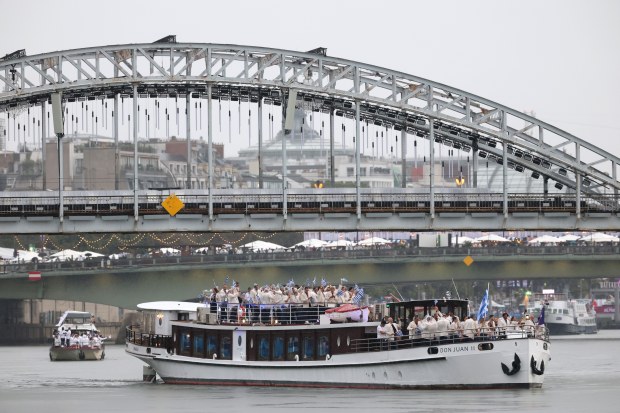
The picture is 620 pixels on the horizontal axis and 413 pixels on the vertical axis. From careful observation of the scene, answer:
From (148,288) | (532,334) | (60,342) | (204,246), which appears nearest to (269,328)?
(532,334)

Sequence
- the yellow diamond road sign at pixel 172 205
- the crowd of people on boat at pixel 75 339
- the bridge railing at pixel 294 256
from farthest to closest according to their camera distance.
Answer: the bridge railing at pixel 294 256 → the crowd of people on boat at pixel 75 339 → the yellow diamond road sign at pixel 172 205

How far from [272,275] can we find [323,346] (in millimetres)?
61239

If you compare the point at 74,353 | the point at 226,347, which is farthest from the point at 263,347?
the point at 74,353

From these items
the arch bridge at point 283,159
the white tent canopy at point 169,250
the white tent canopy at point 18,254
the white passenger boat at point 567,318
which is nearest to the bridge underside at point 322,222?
the arch bridge at point 283,159

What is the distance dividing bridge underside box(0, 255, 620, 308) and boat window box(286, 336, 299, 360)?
56.0 meters

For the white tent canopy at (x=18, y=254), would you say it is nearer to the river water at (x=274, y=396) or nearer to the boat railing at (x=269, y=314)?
the river water at (x=274, y=396)

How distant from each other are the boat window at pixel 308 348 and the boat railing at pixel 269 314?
34.3 inches

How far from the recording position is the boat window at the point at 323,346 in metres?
79.0

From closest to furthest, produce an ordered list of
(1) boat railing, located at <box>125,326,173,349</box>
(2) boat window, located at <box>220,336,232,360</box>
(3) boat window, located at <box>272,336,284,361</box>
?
(3) boat window, located at <box>272,336,284,361</box>
(2) boat window, located at <box>220,336,232,360</box>
(1) boat railing, located at <box>125,326,173,349</box>

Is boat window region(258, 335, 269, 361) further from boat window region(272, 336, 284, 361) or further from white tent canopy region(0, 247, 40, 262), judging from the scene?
white tent canopy region(0, 247, 40, 262)

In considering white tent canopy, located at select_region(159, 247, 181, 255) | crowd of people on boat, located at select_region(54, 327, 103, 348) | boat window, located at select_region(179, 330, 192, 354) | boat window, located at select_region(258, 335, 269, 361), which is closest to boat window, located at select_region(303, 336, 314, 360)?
boat window, located at select_region(258, 335, 269, 361)

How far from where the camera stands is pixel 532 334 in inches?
2940

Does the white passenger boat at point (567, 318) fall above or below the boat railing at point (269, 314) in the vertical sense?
below

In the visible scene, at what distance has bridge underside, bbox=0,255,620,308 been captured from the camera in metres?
136
